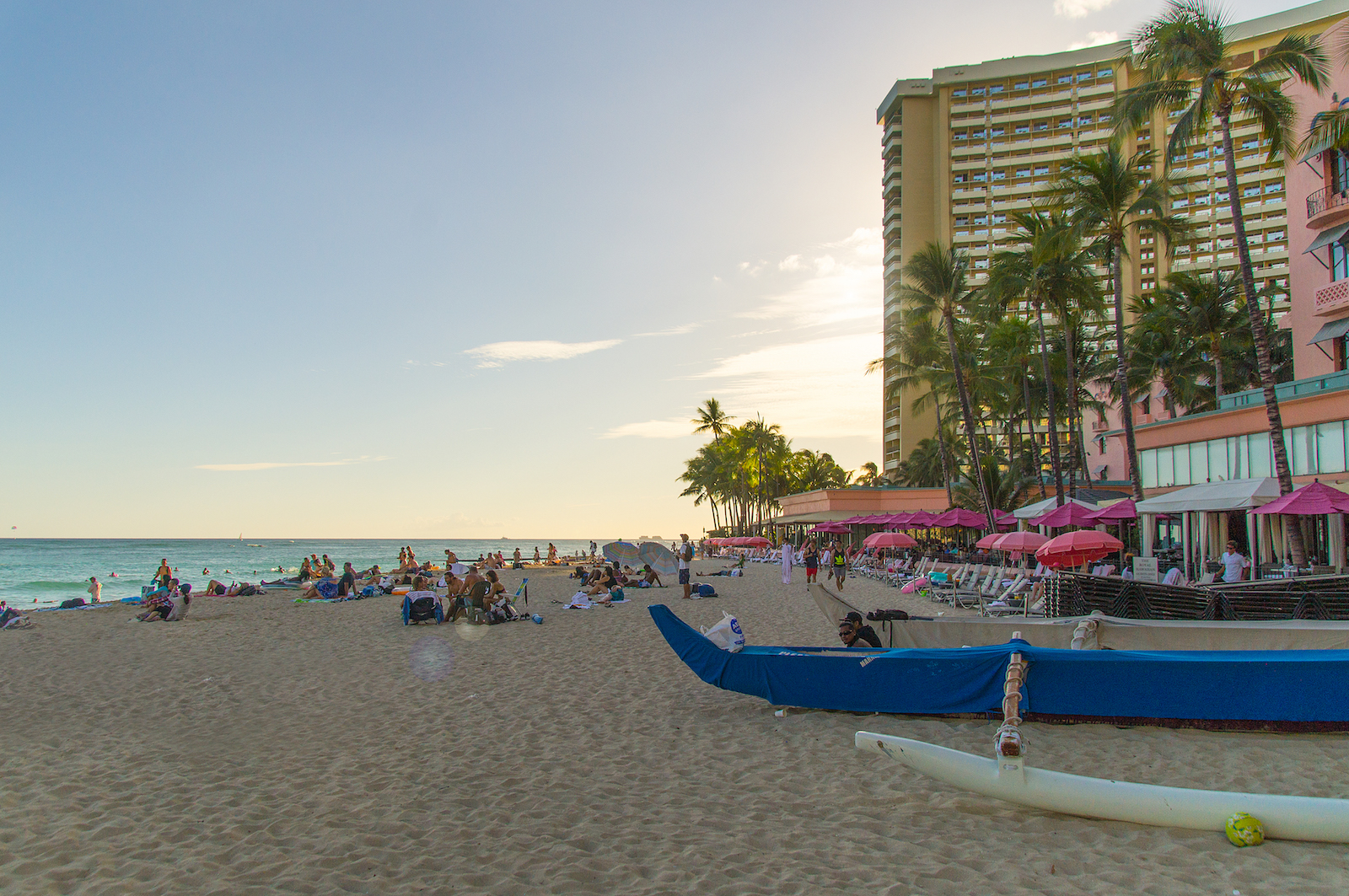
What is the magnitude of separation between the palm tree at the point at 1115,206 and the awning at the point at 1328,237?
6.27 m

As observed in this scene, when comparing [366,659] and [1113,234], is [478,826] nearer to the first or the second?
[366,659]

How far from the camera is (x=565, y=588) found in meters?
25.2

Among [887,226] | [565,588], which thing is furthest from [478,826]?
[887,226]

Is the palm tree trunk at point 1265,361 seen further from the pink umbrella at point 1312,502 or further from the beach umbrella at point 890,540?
the beach umbrella at point 890,540

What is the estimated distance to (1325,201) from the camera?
83.4 feet

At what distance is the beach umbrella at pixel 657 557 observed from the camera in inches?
965

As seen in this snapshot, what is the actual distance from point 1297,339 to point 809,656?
28.6 m

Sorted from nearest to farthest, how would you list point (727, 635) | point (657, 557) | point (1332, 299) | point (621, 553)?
point (727, 635) < point (657, 557) < point (621, 553) < point (1332, 299)

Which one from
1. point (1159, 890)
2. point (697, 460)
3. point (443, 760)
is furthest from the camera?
point (697, 460)

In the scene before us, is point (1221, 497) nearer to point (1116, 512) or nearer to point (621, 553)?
point (1116, 512)

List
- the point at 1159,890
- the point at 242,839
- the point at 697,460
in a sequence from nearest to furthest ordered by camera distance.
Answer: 1. the point at 1159,890
2. the point at 242,839
3. the point at 697,460

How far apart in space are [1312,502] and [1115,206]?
13057 mm

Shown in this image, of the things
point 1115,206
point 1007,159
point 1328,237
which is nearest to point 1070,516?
point 1115,206

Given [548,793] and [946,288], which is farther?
[946,288]
